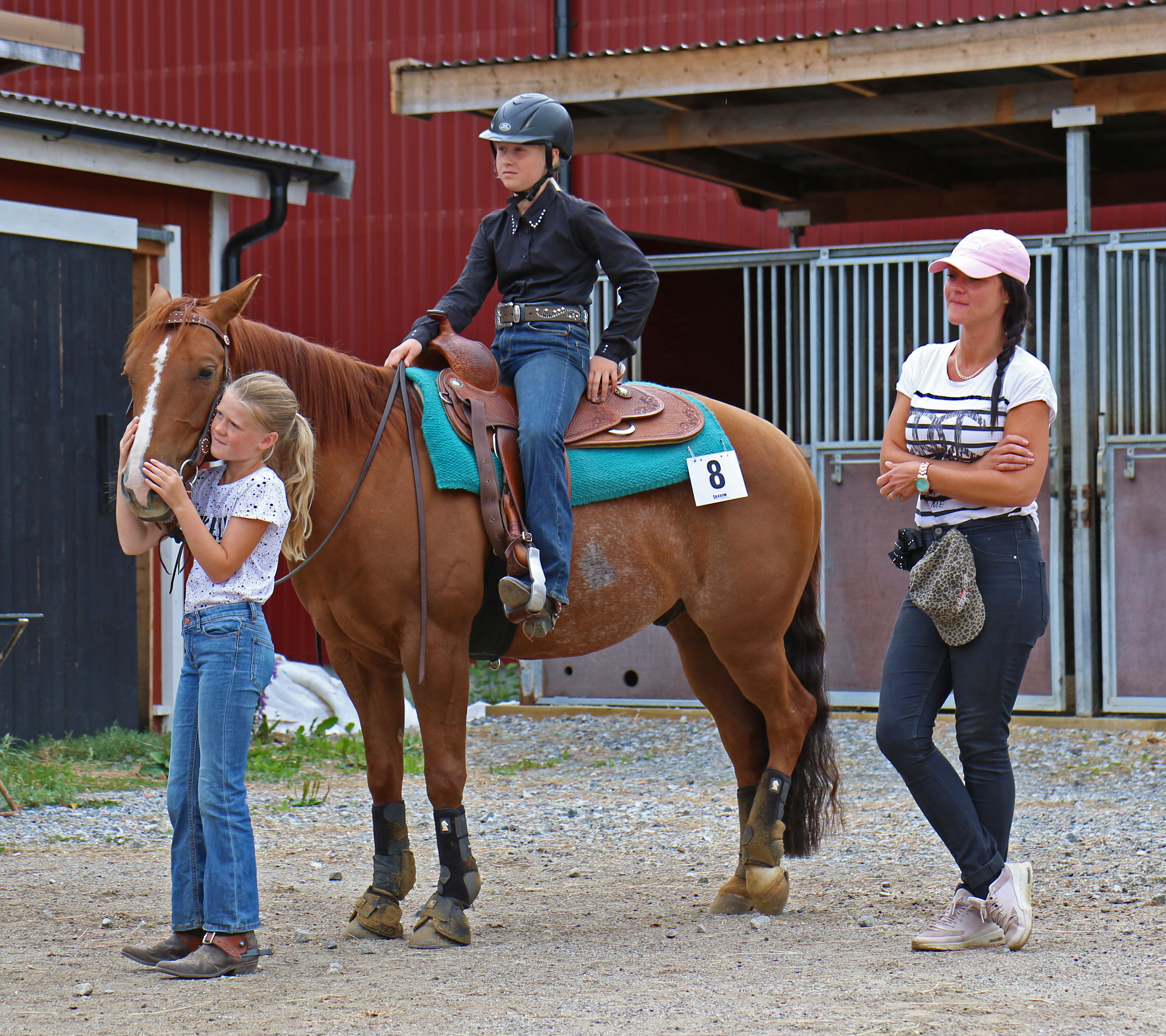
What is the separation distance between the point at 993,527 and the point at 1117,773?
3780 millimetres

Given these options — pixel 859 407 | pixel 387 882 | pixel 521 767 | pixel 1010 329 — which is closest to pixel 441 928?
pixel 387 882

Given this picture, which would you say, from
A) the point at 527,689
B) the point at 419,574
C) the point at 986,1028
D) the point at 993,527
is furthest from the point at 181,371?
Answer: the point at 527,689

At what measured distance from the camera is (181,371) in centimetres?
388

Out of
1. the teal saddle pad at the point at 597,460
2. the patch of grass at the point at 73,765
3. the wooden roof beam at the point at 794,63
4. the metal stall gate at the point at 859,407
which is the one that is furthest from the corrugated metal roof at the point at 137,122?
the teal saddle pad at the point at 597,460

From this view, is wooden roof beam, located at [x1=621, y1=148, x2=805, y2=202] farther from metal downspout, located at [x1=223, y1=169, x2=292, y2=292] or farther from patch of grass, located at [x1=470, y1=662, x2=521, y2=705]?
patch of grass, located at [x1=470, y1=662, x2=521, y2=705]

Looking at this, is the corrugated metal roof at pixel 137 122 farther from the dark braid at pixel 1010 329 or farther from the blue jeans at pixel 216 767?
the dark braid at pixel 1010 329

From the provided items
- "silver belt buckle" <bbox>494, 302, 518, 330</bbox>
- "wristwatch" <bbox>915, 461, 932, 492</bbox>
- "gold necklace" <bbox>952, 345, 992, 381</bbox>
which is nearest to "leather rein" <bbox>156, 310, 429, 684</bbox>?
"silver belt buckle" <bbox>494, 302, 518, 330</bbox>

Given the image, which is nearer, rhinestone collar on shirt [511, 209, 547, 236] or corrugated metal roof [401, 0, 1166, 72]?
rhinestone collar on shirt [511, 209, 547, 236]

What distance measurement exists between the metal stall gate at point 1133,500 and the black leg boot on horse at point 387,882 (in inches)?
203

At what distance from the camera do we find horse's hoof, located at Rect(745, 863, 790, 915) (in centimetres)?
470

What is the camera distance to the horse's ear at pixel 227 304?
4008 millimetres

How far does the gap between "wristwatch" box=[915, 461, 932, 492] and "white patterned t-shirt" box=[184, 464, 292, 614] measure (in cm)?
166

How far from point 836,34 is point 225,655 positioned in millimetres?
5577

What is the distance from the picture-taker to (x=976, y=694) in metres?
4.05
